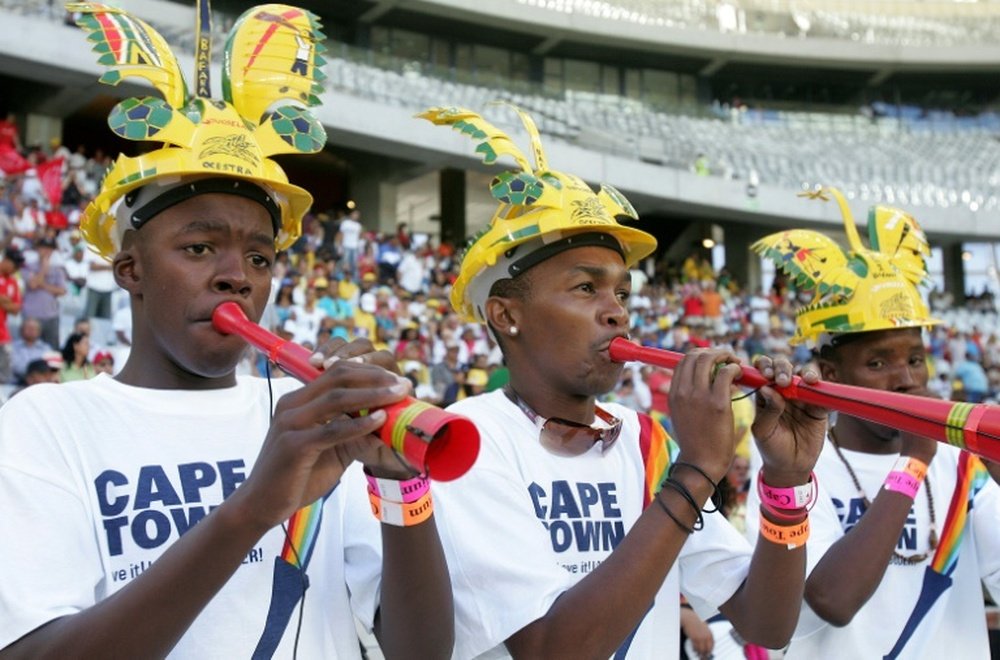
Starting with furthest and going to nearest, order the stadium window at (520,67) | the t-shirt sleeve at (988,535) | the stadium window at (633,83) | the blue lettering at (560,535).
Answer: the stadium window at (633,83), the stadium window at (520,67), the t-shirt sleeve at (988,535), the blue lettering at (560,535)

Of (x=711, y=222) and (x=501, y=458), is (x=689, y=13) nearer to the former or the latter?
(x=711, y=222)

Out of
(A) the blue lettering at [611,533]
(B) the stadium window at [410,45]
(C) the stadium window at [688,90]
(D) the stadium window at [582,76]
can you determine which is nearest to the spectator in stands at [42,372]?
(A) the blue lettering at [611,533]

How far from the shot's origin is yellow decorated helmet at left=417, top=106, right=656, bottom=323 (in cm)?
269

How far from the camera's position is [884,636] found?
3.10 metres

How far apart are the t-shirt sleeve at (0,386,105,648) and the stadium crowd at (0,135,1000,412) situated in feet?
7.33

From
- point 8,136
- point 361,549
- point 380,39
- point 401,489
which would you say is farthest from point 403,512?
point 380,39

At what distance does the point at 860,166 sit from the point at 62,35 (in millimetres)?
16630

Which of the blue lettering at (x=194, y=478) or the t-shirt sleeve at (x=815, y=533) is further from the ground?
the blue lettering at (x=194, y=478)

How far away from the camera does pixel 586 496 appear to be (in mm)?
2525

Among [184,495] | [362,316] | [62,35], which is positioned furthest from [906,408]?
[62,35]

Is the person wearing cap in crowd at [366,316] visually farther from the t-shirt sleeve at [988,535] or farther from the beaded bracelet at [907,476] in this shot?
the beaded bracelet at [907,476]

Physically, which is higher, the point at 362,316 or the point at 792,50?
the point at 792,50

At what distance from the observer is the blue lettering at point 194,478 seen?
2086mm

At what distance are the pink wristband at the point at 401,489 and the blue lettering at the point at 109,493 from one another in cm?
47
